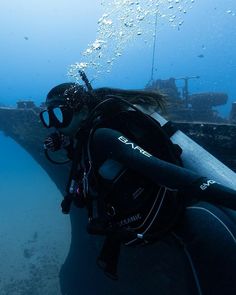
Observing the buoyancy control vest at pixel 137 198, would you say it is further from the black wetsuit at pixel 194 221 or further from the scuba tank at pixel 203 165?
the scuba tank at pixel 203 165

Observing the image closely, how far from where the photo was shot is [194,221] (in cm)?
213

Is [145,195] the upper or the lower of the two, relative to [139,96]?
lower

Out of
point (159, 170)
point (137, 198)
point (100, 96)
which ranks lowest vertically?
point (137, 198)

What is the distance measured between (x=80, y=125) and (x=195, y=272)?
58.0 inches

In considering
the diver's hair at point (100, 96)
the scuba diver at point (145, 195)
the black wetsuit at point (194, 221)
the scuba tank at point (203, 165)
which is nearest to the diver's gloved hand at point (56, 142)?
the diver's hair at point (100, 96)

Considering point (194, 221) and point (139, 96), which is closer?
point (194, 221)

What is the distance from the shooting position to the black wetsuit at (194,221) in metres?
1.83

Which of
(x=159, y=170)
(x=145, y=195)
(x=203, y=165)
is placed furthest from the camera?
(x=203, y=165)

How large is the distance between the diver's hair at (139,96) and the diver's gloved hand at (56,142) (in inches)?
20.4

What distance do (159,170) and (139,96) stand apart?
1059 mm

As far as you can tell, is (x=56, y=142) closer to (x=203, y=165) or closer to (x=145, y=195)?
(x=145, y=195)

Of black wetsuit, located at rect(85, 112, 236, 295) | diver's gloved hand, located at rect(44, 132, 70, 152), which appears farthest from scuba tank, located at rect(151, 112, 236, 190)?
diver's gloved hand, located at rect(44, 132, 70, 152)

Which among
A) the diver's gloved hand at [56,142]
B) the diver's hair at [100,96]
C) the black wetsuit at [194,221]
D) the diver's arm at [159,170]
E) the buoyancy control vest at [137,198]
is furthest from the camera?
the diver's gloved hand at [56,142]

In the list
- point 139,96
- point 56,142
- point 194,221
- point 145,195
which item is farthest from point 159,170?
point 56,142
